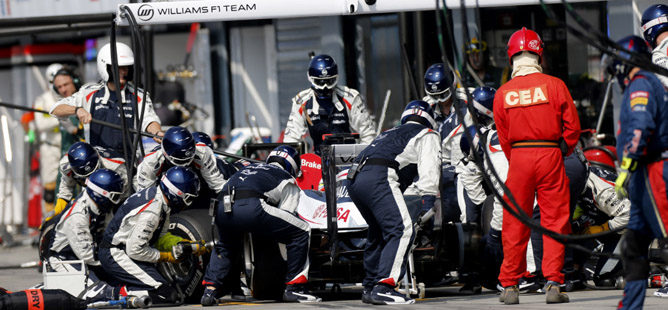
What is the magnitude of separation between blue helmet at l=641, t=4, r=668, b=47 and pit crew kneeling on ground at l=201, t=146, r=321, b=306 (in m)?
3.28

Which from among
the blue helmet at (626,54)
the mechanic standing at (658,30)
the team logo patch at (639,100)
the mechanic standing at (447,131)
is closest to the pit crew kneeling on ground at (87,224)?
the mechanic standing at (447,131)

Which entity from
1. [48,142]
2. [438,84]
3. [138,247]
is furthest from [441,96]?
[48,142]

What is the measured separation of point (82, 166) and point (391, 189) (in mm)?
3710

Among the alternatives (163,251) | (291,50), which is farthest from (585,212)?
(291,50)

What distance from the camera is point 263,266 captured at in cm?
1075

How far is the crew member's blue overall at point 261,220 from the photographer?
34.1ft

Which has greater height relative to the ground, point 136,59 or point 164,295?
point 136,59

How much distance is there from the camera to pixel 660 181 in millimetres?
7637

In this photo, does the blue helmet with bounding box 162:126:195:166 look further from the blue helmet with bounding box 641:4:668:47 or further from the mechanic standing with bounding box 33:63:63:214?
the mechanic standing with bounding box 33:63:63:214

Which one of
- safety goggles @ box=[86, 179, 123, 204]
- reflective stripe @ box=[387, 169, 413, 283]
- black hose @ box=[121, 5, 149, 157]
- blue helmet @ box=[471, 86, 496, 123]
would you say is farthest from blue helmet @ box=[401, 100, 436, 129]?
safety goggles @ box=[86, 179, 123, 204]

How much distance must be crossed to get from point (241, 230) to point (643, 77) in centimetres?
401

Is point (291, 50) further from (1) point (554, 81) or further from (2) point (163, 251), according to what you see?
(1) point (554, 81)

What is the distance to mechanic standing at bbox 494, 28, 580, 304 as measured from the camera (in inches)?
375

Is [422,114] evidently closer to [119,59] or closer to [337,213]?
[337,213]
